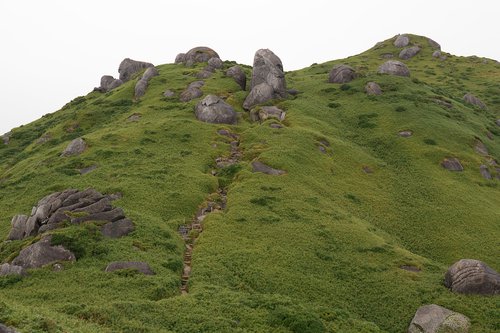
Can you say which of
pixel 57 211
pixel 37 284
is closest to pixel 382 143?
pixel 57 211

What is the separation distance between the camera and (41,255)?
35094 millimetres

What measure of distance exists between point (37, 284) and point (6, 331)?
15085 mm

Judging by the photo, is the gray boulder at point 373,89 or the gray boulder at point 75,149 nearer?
the gray boulder at point 75,149

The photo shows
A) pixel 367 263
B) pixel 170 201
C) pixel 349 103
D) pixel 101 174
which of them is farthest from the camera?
pixel 349 103

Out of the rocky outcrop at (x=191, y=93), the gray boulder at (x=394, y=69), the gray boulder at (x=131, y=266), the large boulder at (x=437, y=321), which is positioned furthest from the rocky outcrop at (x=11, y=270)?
the gray boulder at (x=394, y=69)

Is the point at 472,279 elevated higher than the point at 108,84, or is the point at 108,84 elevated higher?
the point at 108,84

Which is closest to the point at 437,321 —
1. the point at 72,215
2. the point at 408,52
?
the point at 72,215

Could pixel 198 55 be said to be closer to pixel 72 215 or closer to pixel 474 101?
pixel 474 101

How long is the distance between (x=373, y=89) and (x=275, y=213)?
193ft

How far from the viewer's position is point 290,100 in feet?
310

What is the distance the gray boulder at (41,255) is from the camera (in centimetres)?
3491

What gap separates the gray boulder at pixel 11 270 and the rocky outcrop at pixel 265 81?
62768 mm

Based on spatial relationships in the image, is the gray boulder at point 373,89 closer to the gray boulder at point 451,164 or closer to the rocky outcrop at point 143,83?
the gray boulder at point 451,164

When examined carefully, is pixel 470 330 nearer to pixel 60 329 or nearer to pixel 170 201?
pixel 60 329
